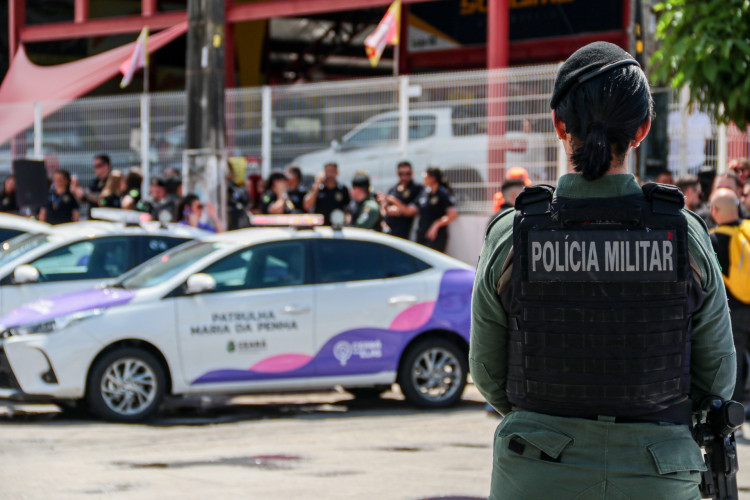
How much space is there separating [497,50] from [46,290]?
8.96m

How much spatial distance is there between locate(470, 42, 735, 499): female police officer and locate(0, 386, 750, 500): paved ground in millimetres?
3809

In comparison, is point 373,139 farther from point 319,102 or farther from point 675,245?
point 675,245

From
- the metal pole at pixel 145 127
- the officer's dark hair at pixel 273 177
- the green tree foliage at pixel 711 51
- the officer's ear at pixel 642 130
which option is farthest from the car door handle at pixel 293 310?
the metal pole at pixel 145 127

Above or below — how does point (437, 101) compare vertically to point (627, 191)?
above

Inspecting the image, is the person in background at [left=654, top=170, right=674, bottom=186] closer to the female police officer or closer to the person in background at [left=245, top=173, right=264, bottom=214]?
the person in background at [left=245, top=173, right=264, bottom=214]

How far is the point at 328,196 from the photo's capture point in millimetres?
15047

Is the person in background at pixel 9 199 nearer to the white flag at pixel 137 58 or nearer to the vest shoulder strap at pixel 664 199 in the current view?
the white flag at pixel 137 58

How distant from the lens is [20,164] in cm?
1504

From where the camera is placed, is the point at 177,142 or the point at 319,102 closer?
the point at 319,102

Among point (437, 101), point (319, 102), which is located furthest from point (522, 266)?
point (319, 102)

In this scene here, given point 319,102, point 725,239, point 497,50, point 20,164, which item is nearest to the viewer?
point 725,239

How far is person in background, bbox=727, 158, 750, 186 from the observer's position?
44.2 feet

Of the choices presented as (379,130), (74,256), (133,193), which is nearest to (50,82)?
(133,193)

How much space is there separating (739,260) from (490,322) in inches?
228
